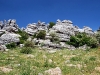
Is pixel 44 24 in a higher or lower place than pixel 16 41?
higher

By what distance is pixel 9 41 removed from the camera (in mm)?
37312

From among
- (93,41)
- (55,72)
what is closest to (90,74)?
(55,72)

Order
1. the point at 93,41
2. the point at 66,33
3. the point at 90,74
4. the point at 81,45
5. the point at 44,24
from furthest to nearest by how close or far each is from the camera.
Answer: the point at 44,24 → the point at 66,33 → the point at 81,45 → the point at 93,41 → the point at 90,74

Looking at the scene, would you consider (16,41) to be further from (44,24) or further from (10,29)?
(44,24)

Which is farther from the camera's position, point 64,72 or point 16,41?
point 16,41

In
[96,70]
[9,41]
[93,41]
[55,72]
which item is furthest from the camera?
[9,41]

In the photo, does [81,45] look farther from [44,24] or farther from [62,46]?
[44,24]

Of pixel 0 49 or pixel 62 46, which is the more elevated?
pixel 62 46

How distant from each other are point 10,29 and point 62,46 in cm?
1854

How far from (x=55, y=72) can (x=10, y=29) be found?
3777cm

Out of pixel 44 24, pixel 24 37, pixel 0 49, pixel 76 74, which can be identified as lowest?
pixel 76 74

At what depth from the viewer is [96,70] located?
14.0 metres

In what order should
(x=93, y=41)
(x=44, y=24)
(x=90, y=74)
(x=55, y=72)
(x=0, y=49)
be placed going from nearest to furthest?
(x=55, y=72) → (x=90, y=74) → (x=0, y=49) → (x=93, y=41) → (x=44, y=24)

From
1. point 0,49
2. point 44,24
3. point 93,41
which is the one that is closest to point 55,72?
point 0,49
